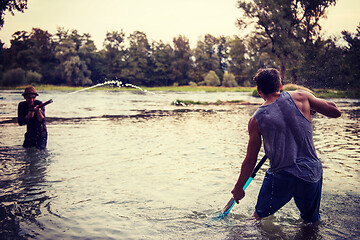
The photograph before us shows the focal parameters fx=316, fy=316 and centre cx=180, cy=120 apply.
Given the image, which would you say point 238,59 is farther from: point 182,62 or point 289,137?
point 289,137

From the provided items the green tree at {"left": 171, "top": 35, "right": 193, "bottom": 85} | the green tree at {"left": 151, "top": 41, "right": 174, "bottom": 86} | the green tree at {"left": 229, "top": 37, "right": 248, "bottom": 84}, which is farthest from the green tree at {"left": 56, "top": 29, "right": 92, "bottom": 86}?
the green tree at {"left": 229, "top": 37, "right": 248, "bottom": 84}

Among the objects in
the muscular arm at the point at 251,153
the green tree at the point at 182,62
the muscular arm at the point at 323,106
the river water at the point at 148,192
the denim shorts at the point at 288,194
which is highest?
the green tree at the point at 182,62

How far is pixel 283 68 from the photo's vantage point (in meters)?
52.8

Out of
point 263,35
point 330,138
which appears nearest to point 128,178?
point 330,138

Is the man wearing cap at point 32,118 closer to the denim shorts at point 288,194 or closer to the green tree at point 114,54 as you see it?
the denim shorts at point 288,194

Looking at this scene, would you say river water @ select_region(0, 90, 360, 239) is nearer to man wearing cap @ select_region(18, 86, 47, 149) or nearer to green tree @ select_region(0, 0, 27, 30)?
man wearing cap @ select_region(18, 86, 47, 149)

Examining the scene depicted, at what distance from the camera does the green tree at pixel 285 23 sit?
4891cm

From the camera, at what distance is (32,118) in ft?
27.0

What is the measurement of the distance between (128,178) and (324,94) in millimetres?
41138

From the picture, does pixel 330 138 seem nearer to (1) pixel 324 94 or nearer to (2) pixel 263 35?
(1) pixel 324 94

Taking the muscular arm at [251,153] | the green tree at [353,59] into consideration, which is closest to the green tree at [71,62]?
the green tree at [353,59]

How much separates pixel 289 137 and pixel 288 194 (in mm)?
650

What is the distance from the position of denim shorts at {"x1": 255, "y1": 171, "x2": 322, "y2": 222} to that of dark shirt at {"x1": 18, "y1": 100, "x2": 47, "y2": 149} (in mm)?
6635

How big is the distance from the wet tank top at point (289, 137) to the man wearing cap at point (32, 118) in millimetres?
6600
